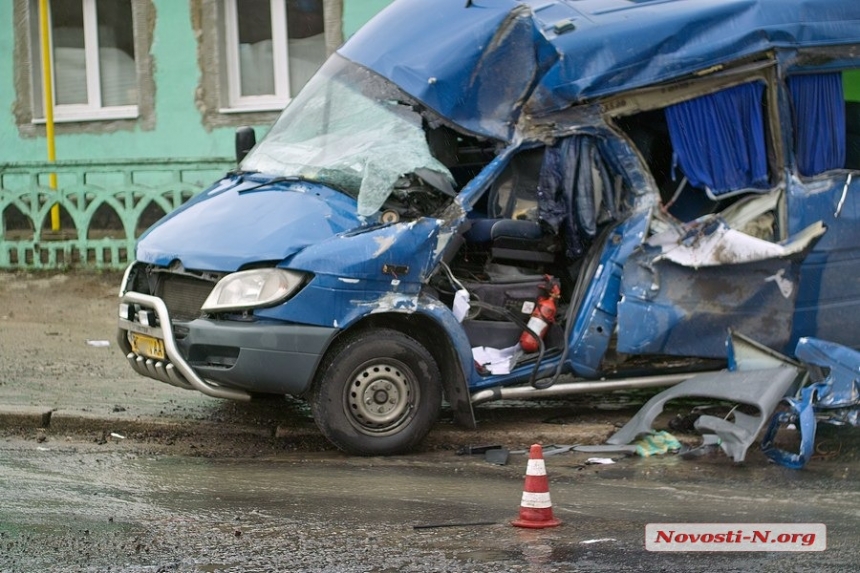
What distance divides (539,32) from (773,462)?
9.24 feet

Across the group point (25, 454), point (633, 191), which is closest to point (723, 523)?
point (633, 191)

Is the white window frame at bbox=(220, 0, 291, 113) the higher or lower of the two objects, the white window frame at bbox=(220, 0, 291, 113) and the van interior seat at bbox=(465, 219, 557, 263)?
the higher

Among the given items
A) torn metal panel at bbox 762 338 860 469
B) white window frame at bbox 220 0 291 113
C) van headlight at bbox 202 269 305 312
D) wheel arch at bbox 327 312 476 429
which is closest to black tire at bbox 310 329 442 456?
wheel arch at bbox 327 312 476 429

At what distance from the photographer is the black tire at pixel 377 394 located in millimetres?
7438

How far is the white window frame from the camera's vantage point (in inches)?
649

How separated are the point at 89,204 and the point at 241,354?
759 cm

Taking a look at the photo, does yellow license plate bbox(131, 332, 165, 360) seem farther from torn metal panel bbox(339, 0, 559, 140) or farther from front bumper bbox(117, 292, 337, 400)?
torn metal panel bbox(339, 0, 559, 140)

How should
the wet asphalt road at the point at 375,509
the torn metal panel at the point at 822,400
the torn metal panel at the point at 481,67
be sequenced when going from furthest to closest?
the torn metal panel at the point at 481,67 → the torn metal panel at the point at 822,400 → the wet asphalt road at the point at 375,509

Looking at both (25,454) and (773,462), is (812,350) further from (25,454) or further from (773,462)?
(25,454)

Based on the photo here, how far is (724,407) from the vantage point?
862cm

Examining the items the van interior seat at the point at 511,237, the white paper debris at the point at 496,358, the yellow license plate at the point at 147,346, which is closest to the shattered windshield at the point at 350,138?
the van interior seat at the point at 511,237

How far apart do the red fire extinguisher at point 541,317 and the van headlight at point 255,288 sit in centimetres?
149

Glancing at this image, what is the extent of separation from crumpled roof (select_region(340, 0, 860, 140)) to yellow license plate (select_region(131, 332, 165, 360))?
2.10 m

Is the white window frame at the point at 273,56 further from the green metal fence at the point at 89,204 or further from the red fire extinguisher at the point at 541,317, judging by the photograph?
the red fire extinguisher at the point at 541,317
